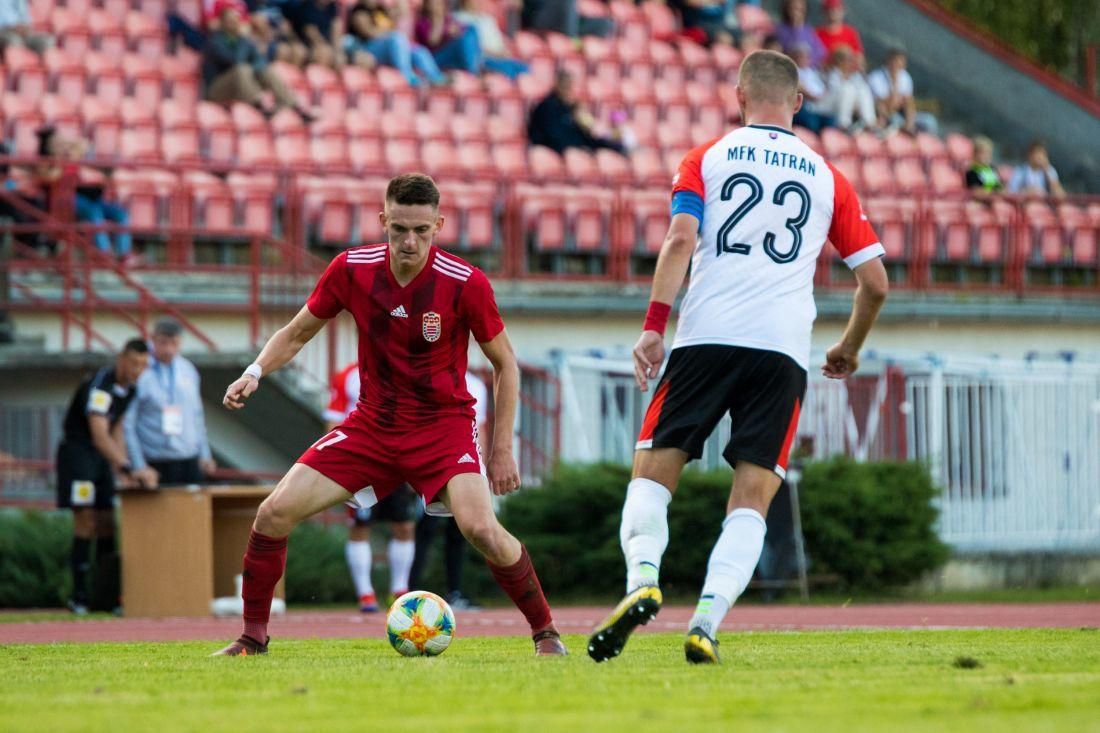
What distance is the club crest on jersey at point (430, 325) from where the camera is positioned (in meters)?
8.35

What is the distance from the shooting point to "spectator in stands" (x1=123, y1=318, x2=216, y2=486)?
15.7 metres

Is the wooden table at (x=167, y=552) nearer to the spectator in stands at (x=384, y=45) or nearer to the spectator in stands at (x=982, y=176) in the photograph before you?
the spectator in stands at (x=384, y=45)

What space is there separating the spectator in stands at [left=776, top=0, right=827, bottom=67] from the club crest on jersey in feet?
61.7

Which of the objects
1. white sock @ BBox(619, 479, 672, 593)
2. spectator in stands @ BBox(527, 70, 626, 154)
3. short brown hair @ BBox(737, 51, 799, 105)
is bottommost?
white sock @ BBox(619, 479, 672, 593)

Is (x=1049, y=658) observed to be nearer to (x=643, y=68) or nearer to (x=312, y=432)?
(x=312, y=432)

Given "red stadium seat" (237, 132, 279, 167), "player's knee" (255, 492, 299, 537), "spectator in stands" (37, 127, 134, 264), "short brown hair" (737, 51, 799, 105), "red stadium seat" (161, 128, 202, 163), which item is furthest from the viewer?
"red stadium seat" (237, 132, 279, 167)

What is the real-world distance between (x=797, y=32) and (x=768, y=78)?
1939 centimetres

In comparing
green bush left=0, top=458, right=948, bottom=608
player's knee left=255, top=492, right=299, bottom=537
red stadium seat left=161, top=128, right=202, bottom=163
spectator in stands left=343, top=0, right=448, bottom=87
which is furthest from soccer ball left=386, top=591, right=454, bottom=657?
spectator in stands left=343, top=0, right=448, bottom=87

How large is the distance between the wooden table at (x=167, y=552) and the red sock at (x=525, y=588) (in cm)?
678

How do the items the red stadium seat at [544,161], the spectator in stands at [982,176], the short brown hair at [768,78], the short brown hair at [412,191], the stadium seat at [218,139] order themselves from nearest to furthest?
the short brown hair at [768,78] < the short brown hair at [412,191] < the stadium seat at [218,139] < the red stadium seat at [544,161] < the spectator in stands at [982,176]

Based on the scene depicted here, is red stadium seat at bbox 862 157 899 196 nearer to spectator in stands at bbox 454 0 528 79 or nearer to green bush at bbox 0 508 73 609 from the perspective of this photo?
spectator in stands at bbox 454 0 528 79

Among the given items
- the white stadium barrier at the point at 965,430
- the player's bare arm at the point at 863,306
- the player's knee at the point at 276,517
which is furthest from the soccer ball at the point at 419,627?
the white stadium barrier at the point at 965,430

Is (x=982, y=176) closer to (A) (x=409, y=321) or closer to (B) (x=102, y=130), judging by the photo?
(B) (x=102, y=130)

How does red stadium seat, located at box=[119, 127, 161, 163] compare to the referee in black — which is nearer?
the referee in black
